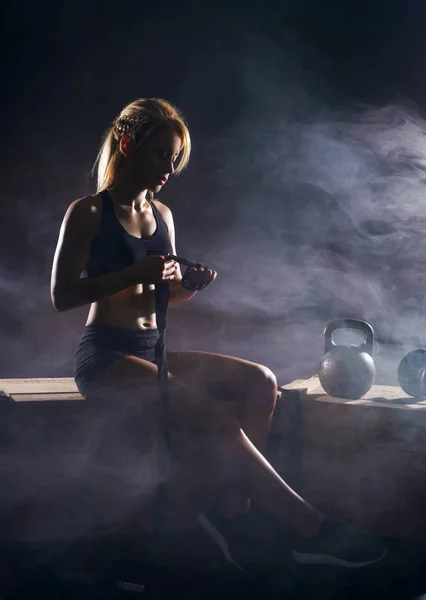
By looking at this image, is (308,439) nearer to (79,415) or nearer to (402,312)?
(79,415)

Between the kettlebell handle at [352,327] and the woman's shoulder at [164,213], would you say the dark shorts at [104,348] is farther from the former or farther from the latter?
the kettlebell handle at [352,327]

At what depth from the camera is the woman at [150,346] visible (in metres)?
1.79

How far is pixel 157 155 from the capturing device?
196 centimetres

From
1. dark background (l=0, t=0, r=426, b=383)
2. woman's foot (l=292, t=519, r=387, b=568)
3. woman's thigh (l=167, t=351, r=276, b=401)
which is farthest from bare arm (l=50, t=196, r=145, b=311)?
dark background (l=0, t=0, r=426, b=383)

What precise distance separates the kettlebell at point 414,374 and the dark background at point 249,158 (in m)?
0.81

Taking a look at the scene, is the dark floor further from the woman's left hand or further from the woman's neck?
the woman's neck

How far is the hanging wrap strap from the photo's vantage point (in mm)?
1842

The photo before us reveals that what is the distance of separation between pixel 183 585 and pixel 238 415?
512 millimetres

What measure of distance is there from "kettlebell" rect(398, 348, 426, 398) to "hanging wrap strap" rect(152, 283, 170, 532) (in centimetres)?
92

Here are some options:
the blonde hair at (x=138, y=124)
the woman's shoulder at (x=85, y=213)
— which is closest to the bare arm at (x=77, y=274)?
the woman's shoulder at (x=85, y=213)

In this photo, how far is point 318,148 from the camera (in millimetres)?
3146

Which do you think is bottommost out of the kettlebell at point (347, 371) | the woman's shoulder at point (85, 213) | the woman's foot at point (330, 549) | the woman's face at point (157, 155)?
the woman's foot at point (330, 549)

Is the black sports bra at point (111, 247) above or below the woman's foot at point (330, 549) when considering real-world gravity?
above

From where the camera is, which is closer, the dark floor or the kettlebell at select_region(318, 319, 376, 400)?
the dark floor
